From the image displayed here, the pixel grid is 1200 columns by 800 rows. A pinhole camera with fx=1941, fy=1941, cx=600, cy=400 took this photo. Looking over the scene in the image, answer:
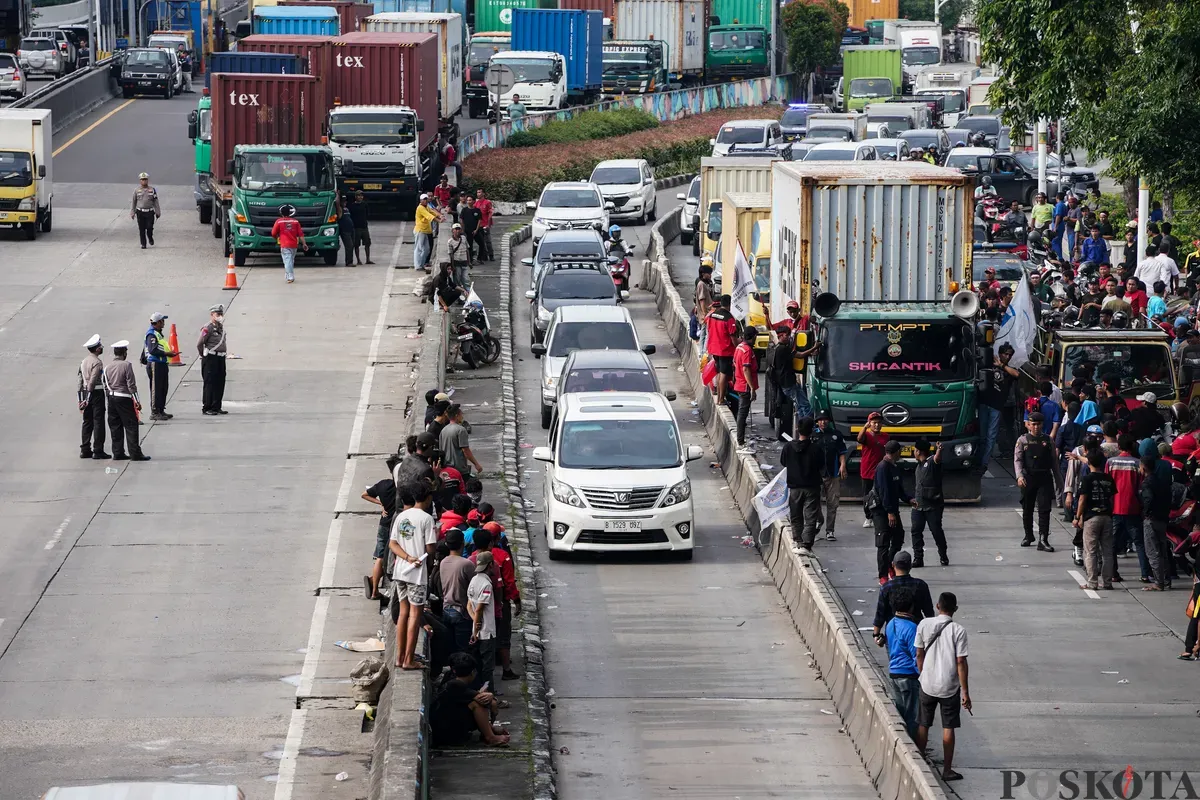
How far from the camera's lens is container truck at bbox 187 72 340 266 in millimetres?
39375

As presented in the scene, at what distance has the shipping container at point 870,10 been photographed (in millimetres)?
117500

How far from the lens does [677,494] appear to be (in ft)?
68.1

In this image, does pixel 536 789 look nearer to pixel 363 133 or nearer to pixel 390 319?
pixel 390 319

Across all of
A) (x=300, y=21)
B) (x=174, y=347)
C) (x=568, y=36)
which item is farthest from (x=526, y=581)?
(x=568, y=36)

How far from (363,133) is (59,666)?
98.2 ft

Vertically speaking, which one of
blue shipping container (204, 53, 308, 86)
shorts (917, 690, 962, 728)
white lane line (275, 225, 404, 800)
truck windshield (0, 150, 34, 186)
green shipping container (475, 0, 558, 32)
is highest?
green shipping container (475, 0, 558, 32)

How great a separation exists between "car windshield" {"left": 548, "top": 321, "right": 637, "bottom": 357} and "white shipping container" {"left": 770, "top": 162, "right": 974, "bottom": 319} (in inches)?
186

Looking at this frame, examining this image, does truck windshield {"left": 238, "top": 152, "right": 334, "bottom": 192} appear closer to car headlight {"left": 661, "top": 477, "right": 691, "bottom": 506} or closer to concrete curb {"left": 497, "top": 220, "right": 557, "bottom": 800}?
concrete curb {"left": 497, "top": 220, "right": 557, "bottom": 800}

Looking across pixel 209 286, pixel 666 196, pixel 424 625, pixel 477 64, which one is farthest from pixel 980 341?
pixel 477 64

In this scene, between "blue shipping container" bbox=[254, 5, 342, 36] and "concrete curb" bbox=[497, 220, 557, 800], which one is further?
"blue shipping container" bbox=[254, 5, 342, 36]

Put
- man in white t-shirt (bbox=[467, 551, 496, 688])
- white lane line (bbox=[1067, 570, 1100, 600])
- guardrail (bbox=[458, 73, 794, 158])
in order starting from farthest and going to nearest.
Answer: guardrail (bbox=[458, 73, 794, 158]), white lane line (bbox=[1067, 570, 1100, 600]), man in white t-shirt (bbox=[467, 551, 496, 688])

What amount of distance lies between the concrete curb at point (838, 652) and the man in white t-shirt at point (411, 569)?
3439mm

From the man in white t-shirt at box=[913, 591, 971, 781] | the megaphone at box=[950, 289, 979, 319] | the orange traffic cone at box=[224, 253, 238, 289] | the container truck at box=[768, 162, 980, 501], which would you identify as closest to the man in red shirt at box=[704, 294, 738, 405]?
the container truck at box=[768, 162, 980, 501]

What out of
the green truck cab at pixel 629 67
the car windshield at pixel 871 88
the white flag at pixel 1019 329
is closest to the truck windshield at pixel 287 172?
the white flag at pixel 1019 329
